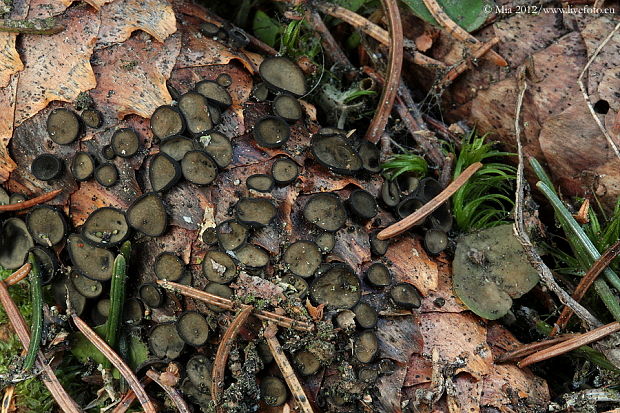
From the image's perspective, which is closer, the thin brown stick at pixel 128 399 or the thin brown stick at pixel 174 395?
the thin brown stick at pixel 174 395

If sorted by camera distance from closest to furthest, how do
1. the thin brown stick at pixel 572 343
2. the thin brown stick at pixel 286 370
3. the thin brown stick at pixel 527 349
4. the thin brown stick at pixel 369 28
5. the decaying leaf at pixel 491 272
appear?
the thin brown stick at pixel 286 370 → the thin brown stick at pixel 572 343 → the thin brown stick at pixel 527 349 → the decaying leaf at pixel 491 272 → the thin brown stick at pixel 369 28

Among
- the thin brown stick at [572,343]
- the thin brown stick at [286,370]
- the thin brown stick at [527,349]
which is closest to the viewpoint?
the thin brown stick at [286,370]

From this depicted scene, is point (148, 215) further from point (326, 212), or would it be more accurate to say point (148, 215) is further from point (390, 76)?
point (390, 76)

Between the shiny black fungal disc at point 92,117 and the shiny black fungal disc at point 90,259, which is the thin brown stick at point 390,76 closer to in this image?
the shiny black fungal disc at point 92,117

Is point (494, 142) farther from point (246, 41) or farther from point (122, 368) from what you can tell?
point (122, 368)

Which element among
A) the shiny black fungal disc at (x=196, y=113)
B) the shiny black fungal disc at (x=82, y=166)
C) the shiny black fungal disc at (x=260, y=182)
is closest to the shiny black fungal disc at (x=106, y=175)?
the shiny black fungal disc at (x=82, y=166)

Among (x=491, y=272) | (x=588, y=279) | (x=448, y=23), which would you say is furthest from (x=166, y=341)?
(x=448, y=23)

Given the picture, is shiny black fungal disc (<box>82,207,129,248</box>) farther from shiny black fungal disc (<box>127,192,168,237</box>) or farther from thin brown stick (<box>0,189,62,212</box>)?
thin brown stick (<box>0,189,62,212</box>)

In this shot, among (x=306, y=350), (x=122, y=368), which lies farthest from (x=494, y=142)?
(x=122, y=368)
